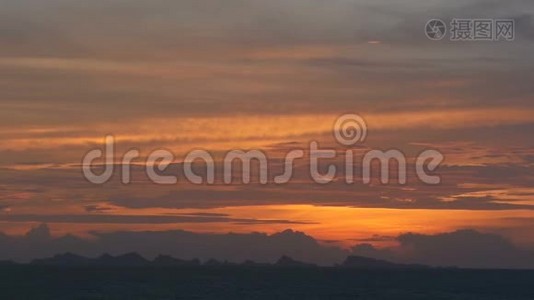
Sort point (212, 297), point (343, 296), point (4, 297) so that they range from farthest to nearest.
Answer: point (343, 296)
point (212, 297)
point (4, 297)

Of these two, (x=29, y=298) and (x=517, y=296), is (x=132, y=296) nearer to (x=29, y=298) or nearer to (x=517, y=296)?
(x=29, y=298)

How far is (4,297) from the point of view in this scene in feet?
238

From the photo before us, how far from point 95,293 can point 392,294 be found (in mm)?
23587

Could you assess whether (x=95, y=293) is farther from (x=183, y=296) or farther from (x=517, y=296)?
(x=517, y=296)

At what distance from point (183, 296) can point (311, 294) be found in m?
12.0

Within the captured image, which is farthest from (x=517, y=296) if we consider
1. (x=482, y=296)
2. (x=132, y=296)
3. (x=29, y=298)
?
(x=29, y=298)

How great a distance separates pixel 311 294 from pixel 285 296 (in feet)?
20.3

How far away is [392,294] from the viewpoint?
85812 millimetres

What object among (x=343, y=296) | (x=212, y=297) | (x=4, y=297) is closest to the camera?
(x=4, y=297)

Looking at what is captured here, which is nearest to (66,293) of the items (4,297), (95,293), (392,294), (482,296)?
(95,293)

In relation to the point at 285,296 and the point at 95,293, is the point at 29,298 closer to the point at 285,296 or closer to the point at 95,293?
the point at 95,293

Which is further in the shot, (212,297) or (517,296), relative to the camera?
(517,296)

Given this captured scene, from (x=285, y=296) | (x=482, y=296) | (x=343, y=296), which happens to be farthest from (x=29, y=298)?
(x=482, y=296)

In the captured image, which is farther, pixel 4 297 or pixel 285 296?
pixel 285 296
